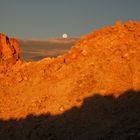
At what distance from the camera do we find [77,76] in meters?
23.8

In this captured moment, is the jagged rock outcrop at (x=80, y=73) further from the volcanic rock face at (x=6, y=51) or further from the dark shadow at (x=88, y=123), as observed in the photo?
the volcanic rock face at (x=6, y=51)

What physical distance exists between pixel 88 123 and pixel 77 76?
4.18 m

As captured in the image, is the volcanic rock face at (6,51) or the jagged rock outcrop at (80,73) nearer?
the jagged rock outcrop at (80,73)

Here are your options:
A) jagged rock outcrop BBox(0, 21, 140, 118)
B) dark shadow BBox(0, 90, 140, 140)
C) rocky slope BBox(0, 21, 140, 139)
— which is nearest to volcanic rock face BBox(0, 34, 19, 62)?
jagged rock outcrop BBox(0, 21, 140, 118)

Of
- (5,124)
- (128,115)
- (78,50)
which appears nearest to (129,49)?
(78,50)

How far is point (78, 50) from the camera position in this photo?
2558 centimetres

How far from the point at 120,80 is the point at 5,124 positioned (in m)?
6.79

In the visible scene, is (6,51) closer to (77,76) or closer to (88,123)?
(77,76)

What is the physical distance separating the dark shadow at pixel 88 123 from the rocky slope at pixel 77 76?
44 cm

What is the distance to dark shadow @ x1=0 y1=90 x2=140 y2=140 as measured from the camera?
63.6 feet

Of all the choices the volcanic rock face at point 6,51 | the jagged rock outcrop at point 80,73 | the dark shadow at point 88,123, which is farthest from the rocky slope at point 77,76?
the volcanic rock face at point 6,51

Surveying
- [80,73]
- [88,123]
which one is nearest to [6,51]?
[80,73]

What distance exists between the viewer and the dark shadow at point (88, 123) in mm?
19391

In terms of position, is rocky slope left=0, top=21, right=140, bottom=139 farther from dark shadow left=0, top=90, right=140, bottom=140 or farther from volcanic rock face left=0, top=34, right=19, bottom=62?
volcanic rock face left=0, top=34, right=19, bottom=62
